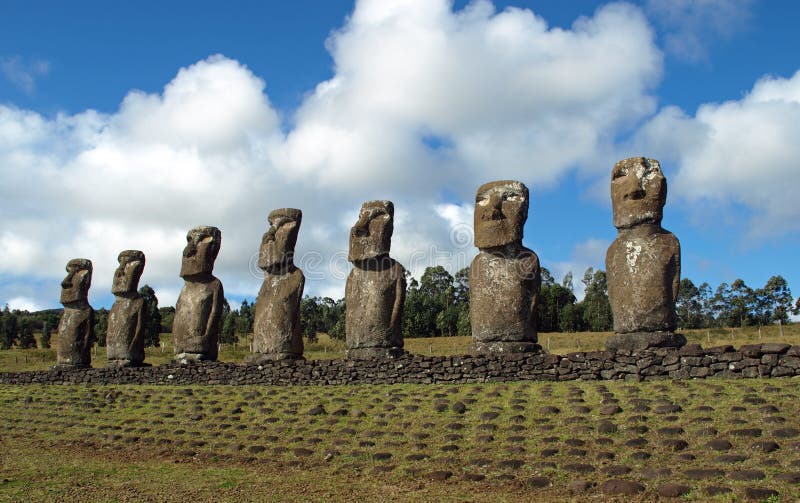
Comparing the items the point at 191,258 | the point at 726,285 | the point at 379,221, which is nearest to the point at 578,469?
the point at 379,221

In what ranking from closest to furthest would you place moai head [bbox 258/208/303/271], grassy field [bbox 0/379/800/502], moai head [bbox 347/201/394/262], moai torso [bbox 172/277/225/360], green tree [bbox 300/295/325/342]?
grassy field [bbox 0/379/800/502] < moai head [bbox 347/201/394/262] < moai head [bbox 258/208/303/271] < moai torso [bbox 172/277/225/360] < green tree [bbox 300/295/325/342]

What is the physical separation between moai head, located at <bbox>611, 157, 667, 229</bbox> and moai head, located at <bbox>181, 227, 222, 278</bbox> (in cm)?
1090

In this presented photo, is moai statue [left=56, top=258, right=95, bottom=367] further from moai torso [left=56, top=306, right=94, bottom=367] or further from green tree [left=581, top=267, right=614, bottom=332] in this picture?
green tree [left=581, top=267, right=614, bottom=332]

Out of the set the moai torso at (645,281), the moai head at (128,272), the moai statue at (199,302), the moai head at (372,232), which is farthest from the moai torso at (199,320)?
the moai torso at (645,281)

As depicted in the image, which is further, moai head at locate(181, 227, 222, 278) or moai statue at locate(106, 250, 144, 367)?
moai statue at locate(106, 250, 144, 367)

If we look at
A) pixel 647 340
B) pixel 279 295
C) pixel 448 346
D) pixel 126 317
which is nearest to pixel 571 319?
pixel 448 346

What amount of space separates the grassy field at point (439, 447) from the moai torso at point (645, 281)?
1738 mm

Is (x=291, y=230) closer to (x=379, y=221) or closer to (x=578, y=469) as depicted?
(x=379, y=221)

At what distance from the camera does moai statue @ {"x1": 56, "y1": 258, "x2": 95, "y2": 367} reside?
71.8ft

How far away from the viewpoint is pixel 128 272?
21.4m

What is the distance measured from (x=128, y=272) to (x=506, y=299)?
39.7ft

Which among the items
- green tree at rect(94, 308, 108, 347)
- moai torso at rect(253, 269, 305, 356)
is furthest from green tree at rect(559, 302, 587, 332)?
moai torso at rect(253, 269, 305, 356)

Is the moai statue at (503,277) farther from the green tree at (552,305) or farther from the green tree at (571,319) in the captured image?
the green tree at (571,319)

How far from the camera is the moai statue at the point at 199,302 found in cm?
1906
